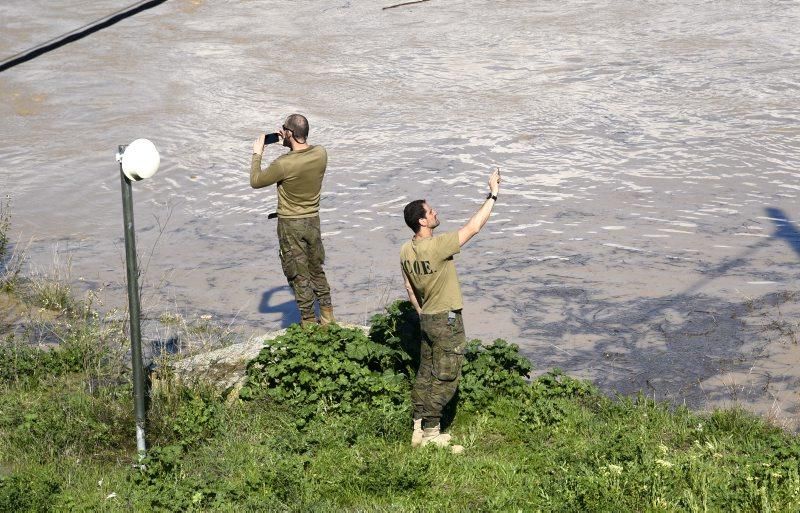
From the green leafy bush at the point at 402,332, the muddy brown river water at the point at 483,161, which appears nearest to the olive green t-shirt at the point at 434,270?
the green leafy bush at the point at 402,332

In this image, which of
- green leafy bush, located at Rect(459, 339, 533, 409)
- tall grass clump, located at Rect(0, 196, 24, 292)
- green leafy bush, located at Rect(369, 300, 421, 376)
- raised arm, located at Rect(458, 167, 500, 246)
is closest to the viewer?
raised arm, located at Rect(458, 167, 500, 246)

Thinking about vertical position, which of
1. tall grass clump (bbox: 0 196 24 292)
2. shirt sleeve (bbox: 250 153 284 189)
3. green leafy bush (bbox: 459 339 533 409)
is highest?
shirt sleeve (bbox: 250 153 284 189)

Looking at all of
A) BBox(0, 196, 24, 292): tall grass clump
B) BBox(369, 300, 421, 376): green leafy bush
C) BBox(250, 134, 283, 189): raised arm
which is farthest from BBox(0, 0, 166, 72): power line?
BBox(369, 300, 421, 376): green leafy bush

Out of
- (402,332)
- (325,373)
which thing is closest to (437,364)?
(402,332)

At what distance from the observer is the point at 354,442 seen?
8445 mm

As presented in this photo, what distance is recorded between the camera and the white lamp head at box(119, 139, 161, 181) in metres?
7.47

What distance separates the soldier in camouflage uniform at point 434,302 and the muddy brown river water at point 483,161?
2445mm

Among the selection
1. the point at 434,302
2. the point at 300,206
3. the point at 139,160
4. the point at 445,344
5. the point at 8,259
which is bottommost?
the point at 8,259

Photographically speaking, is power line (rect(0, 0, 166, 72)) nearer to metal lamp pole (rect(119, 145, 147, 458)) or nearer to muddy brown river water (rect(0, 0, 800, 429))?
muddy brown river water (rect(0, 0, 800, 429))

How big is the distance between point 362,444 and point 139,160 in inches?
106

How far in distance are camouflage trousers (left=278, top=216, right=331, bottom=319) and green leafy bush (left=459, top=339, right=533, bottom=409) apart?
1.63 metres

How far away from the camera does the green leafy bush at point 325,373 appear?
8.85 m

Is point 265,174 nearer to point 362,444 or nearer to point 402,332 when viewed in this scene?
point 402,332

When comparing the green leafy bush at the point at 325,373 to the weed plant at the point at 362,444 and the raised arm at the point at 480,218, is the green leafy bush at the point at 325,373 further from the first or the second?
the raised arm at the point at 480,218
